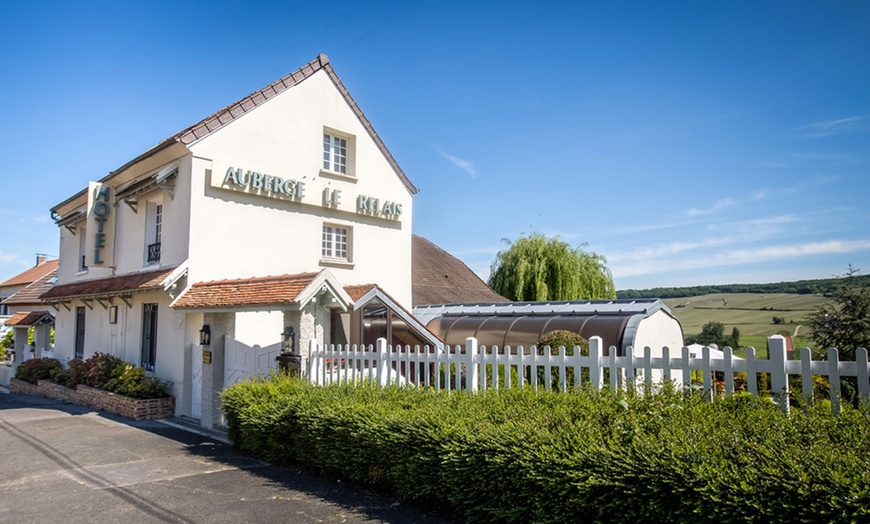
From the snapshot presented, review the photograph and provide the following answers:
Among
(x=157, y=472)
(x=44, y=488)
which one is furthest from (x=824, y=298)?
(x=44, y=488)

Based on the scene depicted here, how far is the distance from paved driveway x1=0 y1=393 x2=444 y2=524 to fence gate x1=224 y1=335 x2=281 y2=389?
1.24 m

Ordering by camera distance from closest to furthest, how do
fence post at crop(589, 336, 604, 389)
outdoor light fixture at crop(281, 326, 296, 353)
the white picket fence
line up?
the white picket fence
fence post at crop(589, 336, 604, 389)
outdoor light fixture at crop(281, 326, 296, 353)

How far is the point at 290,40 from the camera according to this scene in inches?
528

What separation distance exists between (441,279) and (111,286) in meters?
13.6

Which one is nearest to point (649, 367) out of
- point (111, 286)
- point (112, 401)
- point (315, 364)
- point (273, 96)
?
point (315, 364)

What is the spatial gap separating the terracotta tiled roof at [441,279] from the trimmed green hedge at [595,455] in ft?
53.5

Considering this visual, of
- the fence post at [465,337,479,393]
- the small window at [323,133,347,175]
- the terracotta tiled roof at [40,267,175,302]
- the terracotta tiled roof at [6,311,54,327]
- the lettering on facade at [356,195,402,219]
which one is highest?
the small window at [323,133,347,175]

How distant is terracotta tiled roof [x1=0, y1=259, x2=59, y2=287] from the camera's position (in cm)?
4397

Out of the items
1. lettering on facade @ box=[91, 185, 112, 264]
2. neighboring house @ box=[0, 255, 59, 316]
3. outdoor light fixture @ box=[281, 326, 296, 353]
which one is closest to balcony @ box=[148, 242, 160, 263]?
lettering on facade @ box=[91, 185, 112, 264]

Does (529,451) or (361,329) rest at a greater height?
(361,329)

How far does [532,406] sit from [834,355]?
8.98 feet

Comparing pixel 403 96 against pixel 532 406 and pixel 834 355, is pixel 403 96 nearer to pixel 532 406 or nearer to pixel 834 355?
pixel 532 406

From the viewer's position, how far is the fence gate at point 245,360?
995 centimetres

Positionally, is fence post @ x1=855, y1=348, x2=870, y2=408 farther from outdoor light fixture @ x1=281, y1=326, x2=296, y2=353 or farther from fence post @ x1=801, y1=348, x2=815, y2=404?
outdoor light fixture @ x1=281, y1=326, x2=296, y2=353
